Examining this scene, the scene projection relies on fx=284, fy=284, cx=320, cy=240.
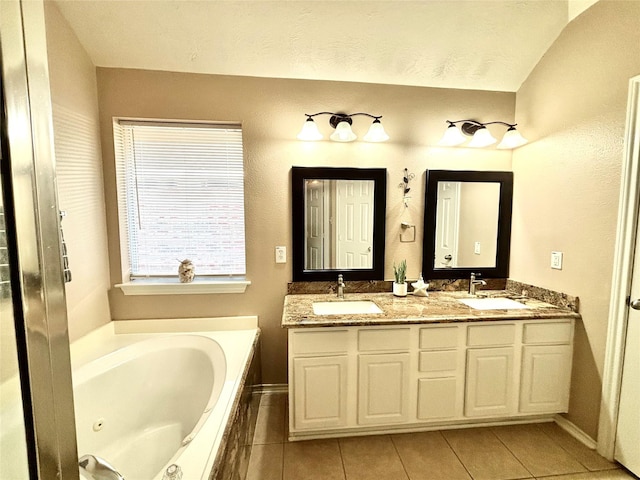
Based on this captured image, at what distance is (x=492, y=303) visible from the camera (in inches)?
84.0

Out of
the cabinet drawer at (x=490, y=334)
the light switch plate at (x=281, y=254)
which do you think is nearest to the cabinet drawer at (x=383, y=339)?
the cabinet drawer at (x=490, y=334)

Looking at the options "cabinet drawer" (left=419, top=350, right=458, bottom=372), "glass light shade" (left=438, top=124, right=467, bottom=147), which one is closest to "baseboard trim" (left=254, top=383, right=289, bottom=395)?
"cabinet drawer" (left=419, top=350, right=458, bottom=372)

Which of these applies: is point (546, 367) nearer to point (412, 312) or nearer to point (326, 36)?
point (412, 312)

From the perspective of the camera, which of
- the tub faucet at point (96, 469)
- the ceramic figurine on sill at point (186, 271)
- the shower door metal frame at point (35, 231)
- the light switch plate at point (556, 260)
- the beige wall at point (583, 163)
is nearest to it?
the shower door metal frame at point (35, 231)

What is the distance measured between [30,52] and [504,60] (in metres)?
2.60

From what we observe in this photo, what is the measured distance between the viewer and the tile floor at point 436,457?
5.13 ft

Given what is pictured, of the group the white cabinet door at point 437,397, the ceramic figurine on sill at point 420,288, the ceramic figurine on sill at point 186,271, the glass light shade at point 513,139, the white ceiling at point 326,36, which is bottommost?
the white cabinet door at point 437,397

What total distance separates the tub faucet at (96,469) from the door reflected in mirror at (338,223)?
1591mm

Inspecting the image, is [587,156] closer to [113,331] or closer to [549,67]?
[549,67]

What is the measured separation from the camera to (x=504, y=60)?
2.03 metres

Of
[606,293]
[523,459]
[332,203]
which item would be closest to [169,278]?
[332,203]

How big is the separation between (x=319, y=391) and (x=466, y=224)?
5.63ft

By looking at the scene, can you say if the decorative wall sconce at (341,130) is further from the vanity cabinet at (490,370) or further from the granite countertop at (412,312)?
the vanity cabinet at (490,370)

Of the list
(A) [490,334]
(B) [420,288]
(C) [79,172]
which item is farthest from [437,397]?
(C) [79,172]
